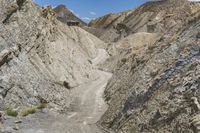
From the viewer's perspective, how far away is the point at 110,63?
3083 inches

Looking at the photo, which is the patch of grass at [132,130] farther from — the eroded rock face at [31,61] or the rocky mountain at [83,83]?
the eroded rock face at [31,61]

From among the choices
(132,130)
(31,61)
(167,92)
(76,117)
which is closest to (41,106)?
(76,117)

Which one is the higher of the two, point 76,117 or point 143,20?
point 143,20

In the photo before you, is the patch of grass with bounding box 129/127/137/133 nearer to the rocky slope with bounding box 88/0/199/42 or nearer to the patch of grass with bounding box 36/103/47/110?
the patch of grass with bounding box 36/103/47/110

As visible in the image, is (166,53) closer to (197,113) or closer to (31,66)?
(197,113)

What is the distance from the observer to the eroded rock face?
39.9m

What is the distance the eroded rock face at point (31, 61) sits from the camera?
39.9 meters

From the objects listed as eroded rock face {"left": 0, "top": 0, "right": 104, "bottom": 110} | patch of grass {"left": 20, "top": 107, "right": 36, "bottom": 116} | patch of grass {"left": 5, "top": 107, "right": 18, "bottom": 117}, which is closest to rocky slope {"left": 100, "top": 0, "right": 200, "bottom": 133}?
patch of grass {"left": 20, "top": 107, "right": 36, "bottom": 116}

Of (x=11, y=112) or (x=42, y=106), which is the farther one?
(x=42, y=106)

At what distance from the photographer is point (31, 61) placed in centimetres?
4616

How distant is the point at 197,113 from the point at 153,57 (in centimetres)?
1494

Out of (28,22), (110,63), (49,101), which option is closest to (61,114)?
(49,101)

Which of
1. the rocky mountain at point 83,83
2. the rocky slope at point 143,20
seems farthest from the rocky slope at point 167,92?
the rocky slope at point 143,20

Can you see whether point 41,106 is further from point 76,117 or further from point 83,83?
point 83,83
